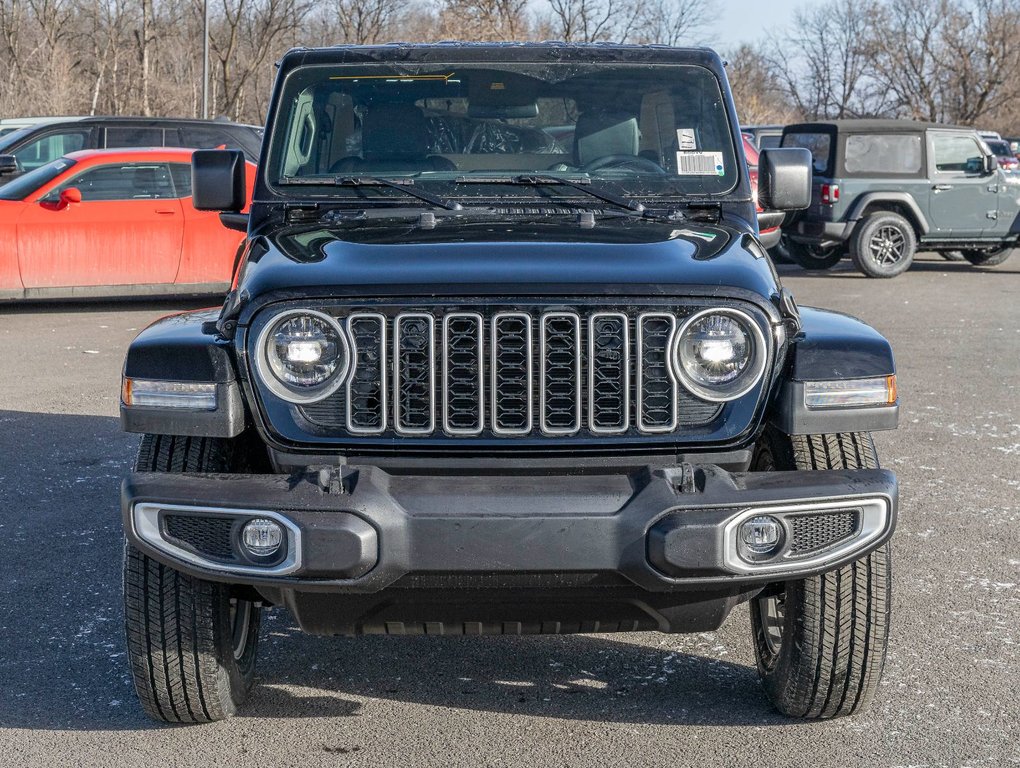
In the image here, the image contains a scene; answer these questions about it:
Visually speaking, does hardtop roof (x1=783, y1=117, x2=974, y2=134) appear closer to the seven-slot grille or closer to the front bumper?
the seven-slot grille

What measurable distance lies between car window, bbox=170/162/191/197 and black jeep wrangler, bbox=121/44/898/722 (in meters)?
8.92

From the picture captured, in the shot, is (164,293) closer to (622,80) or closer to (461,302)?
(622,80)

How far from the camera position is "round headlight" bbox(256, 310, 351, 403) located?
10.9 feet

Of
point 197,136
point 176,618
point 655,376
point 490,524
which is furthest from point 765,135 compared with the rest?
point 490,524

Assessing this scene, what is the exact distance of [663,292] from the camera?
332cm

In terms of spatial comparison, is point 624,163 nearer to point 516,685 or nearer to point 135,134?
point 516,685

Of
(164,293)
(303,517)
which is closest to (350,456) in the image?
(303,517)

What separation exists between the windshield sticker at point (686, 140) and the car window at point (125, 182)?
343 inches

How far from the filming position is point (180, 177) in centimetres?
1246

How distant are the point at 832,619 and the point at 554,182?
1.66 metres

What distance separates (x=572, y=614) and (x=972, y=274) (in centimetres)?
1579

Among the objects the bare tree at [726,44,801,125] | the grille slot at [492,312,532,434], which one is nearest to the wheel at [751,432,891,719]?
the grille slot at [492,312,532,434]

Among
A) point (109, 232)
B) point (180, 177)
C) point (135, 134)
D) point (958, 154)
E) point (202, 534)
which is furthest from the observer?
point (958, 154)

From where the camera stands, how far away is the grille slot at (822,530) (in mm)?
3234
